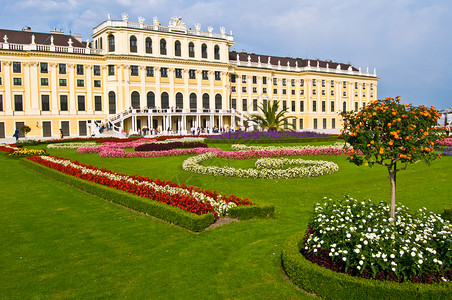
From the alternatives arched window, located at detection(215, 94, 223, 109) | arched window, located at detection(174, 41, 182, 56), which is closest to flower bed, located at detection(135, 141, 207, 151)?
arched window, located at detection(174, 41, 182, 56)

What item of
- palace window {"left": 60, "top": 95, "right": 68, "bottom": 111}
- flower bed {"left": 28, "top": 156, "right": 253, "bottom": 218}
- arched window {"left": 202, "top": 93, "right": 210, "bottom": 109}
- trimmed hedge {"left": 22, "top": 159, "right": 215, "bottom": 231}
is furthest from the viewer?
arched window {"left": 202, "top": 93, "right": 210, "bottom": 109}

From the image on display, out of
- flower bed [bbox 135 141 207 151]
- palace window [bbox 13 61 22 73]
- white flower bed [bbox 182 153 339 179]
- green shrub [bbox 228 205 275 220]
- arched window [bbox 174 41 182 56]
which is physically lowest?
green shrub [bbox 228 205 275 220]

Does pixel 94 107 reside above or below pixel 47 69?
below

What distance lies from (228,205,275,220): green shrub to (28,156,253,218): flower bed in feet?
0.65

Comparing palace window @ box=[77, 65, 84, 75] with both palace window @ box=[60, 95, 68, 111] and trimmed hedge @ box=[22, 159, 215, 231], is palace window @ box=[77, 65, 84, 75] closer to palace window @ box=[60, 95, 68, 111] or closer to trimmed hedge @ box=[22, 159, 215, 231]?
palace window @ box=[60, 95, 68, 111]

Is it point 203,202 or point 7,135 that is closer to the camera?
point 203,202

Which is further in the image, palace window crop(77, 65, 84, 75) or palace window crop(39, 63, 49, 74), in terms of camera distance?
palace window crop(77, 65, 84, 75)

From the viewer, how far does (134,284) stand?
642cm

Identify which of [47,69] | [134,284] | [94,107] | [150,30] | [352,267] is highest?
[150,30]

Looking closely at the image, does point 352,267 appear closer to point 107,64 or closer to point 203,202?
point 203,202

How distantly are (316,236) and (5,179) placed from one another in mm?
15072

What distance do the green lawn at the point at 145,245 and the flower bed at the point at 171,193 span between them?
2.04ft

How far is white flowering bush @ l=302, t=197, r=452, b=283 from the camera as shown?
5.52m

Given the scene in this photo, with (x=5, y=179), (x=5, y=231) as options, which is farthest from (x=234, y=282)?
(x=5, y=179)
